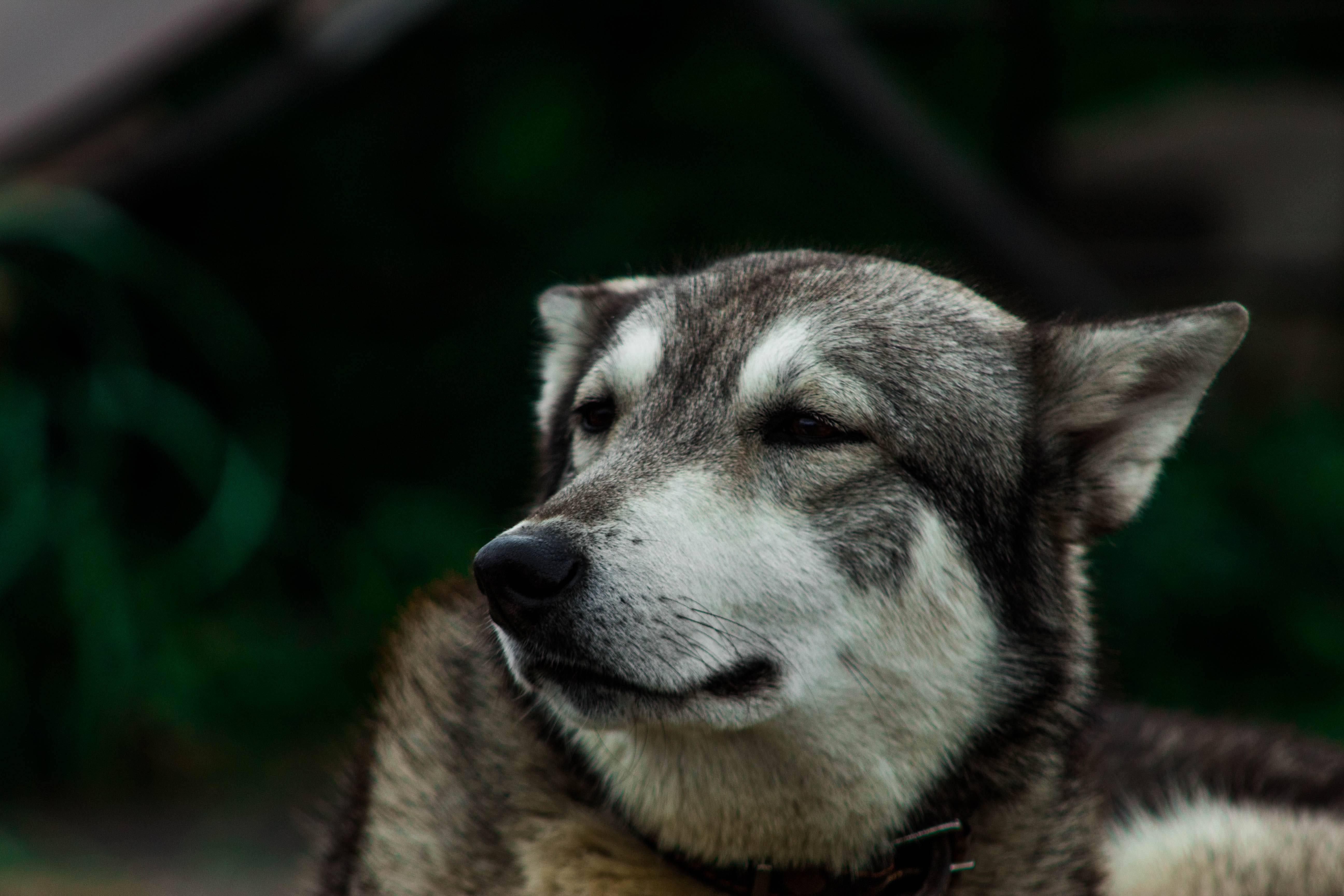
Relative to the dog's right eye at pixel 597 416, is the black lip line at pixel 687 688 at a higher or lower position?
lower

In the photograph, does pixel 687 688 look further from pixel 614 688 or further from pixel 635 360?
pixel 635 360

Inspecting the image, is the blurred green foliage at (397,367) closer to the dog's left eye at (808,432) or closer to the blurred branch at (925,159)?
the blurred branch at (925,159)

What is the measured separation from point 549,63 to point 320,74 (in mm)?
1553

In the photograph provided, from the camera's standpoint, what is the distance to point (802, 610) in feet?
7.81

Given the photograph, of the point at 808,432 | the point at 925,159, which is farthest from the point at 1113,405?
the point at 925,159

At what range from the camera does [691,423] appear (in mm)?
2572

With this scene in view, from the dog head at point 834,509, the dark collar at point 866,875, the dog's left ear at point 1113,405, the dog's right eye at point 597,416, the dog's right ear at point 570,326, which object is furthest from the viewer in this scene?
the dog's right ear at point 570,326

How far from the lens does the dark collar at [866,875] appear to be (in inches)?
99.7

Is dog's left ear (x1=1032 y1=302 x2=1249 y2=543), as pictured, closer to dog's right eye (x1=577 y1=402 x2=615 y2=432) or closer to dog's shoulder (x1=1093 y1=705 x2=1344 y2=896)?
dog's shoulder (x1=1093 y1=705 x2=1344 y2=896)

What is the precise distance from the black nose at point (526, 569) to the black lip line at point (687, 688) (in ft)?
0.50

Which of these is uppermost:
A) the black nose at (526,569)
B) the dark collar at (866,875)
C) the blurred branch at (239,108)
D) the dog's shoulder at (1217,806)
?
the blurred branch at (239,108)

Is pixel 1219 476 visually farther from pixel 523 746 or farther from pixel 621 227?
pixel 523 746

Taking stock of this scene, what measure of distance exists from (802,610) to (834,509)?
0.73ft

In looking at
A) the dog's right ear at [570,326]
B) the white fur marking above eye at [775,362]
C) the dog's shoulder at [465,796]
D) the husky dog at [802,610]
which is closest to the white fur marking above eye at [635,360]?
the husky dog at [802,610]
